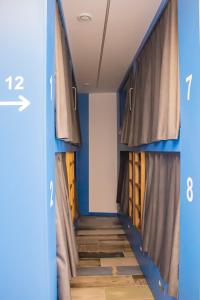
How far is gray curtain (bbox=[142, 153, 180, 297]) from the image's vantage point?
61.6 inches

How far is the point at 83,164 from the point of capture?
486 cm

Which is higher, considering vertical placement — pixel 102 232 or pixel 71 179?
pixel 71 179

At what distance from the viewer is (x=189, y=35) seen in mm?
1247

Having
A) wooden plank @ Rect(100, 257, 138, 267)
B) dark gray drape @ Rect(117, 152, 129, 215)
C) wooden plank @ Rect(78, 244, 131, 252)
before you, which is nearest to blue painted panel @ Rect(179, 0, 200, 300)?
wooden plank @ Rect(100, 257, 138, 267)

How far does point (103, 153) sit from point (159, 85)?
303cm

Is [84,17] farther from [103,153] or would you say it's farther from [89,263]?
[103,153]

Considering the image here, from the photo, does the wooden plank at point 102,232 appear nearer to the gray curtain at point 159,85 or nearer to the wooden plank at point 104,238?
the wooden plank at point 104,238

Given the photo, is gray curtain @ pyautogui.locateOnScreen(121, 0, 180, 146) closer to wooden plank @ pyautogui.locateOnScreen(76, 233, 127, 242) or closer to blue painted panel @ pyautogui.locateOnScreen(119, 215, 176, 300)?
blue painted panel @ pyautogui.locateOnScreen(119, 215, 176, 300)

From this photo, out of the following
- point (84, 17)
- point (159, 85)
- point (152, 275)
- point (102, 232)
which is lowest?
point (102, 232)

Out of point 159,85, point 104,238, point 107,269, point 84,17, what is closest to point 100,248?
point 104,238

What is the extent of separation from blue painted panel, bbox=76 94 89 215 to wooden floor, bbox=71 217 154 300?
79cm

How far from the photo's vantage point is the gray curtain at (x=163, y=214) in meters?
1.56

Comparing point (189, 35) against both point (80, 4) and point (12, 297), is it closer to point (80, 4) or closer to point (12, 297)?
point (80, 4)

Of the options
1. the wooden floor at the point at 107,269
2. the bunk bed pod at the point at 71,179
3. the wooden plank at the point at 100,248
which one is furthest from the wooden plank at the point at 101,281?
the bunk bed pod at the point at 71,179
